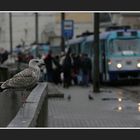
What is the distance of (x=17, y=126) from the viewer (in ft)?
26.8

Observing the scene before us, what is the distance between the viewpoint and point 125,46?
32.9m

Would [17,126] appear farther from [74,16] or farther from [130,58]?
[74,16]

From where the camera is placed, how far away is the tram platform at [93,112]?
15.5 metres

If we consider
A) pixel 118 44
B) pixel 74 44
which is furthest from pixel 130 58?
pixel 74 44

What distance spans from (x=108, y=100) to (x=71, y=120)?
598cm

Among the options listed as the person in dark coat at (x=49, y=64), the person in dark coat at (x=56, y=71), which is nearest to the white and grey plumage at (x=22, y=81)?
the person in dark coat at (x=49, y=64)

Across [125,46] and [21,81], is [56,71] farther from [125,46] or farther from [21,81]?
[21,81]

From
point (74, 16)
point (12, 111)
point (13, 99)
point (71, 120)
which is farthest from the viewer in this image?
point (74, 16)

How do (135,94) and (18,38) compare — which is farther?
(18,38)

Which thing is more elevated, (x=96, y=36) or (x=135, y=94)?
(x=96, y=36)

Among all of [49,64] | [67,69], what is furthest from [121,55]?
[49,64]

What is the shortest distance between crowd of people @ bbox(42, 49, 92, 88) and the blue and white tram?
114 cm

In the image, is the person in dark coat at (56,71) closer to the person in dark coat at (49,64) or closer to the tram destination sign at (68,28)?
the person in dark coat at (49,64)

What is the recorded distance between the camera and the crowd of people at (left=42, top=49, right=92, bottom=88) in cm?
3061
